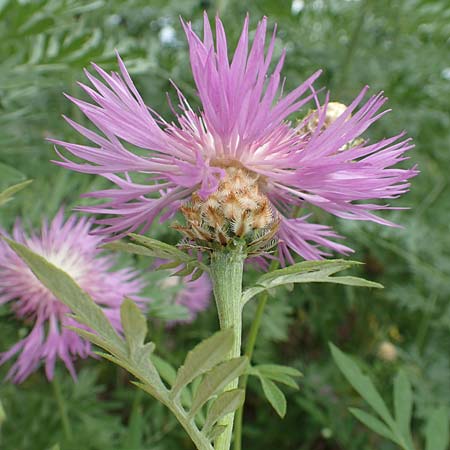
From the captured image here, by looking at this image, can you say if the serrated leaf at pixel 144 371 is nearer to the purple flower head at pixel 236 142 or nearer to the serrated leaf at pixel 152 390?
the serrated leaf at pixel 152 390

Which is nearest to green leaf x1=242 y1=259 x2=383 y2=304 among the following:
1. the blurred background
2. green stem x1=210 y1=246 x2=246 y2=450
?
green stem x1=210 y1=246 x2=246 y2=450

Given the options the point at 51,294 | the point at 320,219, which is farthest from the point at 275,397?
the point at 320,219

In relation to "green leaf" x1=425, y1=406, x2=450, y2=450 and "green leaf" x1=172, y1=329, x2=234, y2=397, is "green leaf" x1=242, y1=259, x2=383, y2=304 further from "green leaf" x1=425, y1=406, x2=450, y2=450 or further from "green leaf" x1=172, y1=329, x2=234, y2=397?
"green leaf" x1=425, y1=406, x2=450, y2=450

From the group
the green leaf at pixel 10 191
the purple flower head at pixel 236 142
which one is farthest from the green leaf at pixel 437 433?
the green leaf at pixel 10 191

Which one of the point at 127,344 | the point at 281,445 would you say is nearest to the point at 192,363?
the point at 127,344

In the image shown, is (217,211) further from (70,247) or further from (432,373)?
(432,373)
